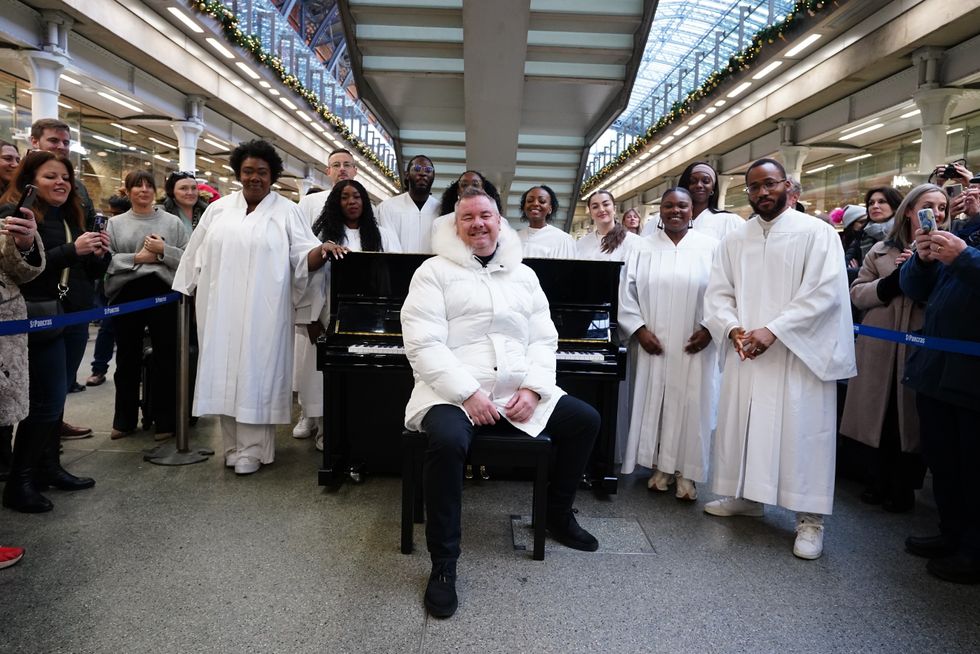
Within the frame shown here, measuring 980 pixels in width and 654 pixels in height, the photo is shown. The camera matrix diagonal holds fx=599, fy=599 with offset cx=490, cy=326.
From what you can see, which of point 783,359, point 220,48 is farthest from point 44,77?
point 783,359

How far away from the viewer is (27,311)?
2873 millimetres

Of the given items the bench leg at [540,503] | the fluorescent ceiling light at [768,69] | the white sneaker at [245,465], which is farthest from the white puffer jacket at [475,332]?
the fluorescent ceiling light at [768,69]

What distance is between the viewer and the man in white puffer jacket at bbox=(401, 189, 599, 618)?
2.62m

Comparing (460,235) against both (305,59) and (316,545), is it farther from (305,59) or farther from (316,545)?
(305,59)

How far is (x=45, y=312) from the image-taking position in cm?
297

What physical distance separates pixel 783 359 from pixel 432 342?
1813 millimetres

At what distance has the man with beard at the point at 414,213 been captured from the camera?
4.57m

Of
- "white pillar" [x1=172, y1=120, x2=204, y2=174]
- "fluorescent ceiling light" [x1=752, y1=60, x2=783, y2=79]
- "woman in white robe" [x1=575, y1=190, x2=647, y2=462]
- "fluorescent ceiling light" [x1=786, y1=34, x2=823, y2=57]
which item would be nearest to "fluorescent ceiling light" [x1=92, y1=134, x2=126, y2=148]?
"white pillar" [x1=172, y1=120, x2=204, y2=174]

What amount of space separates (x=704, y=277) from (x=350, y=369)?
218 centimetres

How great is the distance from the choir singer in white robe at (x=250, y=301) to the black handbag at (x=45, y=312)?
0.82 metres

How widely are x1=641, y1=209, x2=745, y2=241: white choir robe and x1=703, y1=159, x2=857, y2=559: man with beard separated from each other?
0.71 m

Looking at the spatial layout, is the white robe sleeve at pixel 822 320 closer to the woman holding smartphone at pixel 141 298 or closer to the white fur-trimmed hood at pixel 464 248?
the white fur-trimmed hood at pixel 464 248

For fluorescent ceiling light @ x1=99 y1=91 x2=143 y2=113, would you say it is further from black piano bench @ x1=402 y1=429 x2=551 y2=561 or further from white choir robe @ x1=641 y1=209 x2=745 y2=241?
black piano bench @ x1=402 y1=429 x2=551 y2=561

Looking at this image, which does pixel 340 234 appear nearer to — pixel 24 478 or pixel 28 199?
pixel 28 199
